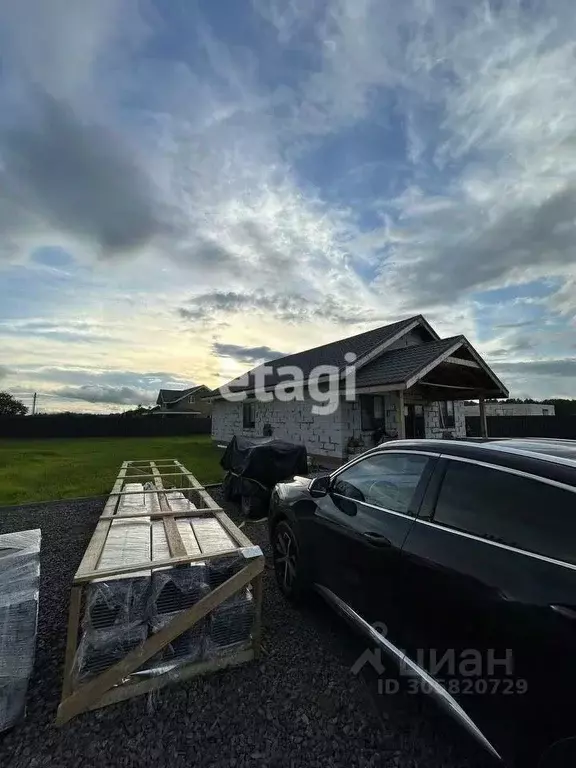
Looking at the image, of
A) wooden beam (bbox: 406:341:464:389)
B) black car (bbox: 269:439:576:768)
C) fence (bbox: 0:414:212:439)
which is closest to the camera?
black car (bbox: 269:439:576:768)

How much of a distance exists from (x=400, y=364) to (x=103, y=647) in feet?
34.7

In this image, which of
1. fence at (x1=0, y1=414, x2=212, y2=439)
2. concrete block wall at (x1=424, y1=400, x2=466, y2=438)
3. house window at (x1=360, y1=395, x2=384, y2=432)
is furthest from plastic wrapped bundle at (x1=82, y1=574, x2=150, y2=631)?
fence at (x1=0, y1=414, x2=212, y2=439)

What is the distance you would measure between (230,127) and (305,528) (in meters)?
7.11

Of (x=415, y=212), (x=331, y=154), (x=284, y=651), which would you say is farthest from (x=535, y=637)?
(x=415, y=212)

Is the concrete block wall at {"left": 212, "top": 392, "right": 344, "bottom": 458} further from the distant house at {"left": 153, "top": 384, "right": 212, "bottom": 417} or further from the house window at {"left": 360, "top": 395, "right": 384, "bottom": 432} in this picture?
the distant house at {"left": 153, "top": 384, "right": 212, "bottom": 417}

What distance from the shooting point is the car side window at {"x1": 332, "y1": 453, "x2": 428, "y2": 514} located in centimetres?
253

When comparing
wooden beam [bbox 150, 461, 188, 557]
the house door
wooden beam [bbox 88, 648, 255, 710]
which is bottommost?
wooden beam [bbox 88, 648, 255, 710]

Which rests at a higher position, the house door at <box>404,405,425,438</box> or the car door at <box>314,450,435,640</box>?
the house door at <box>404,405,425,438</box>

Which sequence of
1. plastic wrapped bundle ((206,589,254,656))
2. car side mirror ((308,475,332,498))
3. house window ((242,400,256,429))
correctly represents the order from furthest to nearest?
house window ((242,400,256,429)) < car side mirror ((308,475,332,498)) < plastic wrapped bundle ((206,589,254,656))

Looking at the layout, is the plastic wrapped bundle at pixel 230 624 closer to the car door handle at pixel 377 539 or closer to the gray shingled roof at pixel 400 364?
the car door handle at pixel 377 539

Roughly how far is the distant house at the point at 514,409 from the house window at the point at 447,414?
671 inches

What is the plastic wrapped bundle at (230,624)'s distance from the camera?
2.73 meters

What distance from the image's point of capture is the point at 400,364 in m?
11.6

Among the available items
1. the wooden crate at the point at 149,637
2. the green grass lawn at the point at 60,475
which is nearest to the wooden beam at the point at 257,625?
the wooden crate at the point at 149,637
